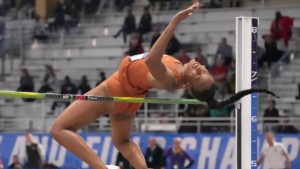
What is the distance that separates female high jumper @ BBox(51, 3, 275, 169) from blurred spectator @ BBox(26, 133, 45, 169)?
817 centimetres

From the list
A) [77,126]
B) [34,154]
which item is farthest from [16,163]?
[77,126]

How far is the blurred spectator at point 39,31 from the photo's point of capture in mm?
19172

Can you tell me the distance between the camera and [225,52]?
51.1 feet

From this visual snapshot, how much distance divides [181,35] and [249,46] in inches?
448

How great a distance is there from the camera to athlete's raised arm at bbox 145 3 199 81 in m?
5.54

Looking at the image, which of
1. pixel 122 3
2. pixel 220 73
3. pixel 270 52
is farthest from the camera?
pixel 122 3

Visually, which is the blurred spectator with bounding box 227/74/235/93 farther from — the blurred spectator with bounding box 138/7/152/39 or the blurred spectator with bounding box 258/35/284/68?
the blurred spectator with bounding box 138/7/152/39

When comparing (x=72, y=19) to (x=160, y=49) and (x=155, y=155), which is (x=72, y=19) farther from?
(x=160, y=49)

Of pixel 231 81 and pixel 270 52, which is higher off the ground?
pixel 270 52

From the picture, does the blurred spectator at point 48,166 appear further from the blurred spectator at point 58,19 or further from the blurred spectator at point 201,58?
the blurred spectator at point 58,19

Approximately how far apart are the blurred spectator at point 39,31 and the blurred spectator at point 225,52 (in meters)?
5.19

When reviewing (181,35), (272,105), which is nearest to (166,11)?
(181,35)

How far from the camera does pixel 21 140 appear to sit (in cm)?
1458

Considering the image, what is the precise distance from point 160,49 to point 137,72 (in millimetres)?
410
